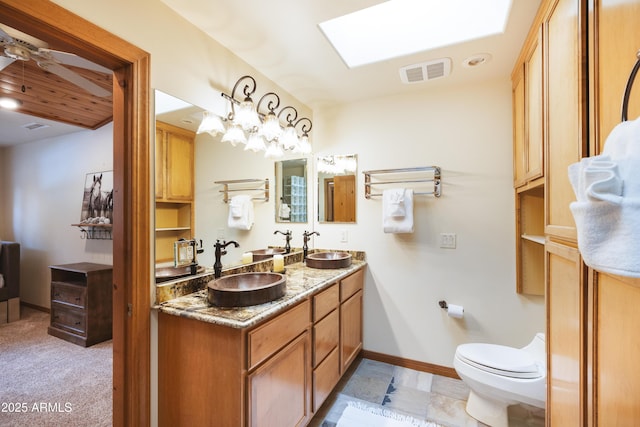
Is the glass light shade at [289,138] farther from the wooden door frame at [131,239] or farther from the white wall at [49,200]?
the white wall at [49,200]

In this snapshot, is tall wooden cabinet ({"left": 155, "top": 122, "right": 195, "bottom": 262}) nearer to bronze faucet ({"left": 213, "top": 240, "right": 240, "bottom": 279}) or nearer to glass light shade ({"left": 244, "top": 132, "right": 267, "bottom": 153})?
bronze faucet ({"left": 213, "top": 240, "right": 240, "bottom": 279})

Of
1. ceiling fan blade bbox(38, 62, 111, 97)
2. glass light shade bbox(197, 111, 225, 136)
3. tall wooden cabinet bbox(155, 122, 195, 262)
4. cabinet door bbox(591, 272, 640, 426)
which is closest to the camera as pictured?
cabinet door bbox(591, 272, 640, 426)

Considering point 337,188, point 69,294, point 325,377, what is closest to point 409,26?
point 337,188

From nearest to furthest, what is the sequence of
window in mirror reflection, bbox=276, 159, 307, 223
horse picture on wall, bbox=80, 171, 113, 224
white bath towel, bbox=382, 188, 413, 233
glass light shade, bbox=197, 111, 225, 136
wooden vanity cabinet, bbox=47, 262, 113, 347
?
glass light shade, bbox=197, 111, 225, 136 → white bath towel, bbox=382, 188, 413, 233 → window in mirror reflection, bbox=276, 159, 307, 223 → wooden vanity cabinet, bbox=47, 262, 113, 347 → horse picture on wall, bbox=80, 171, 113, 224

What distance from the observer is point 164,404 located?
1324 mm

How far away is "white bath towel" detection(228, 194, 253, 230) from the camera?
1947mm

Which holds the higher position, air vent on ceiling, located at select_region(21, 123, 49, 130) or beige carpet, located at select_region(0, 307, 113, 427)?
air vent on ceiling, located at select_region(21, 123, 49, 130)

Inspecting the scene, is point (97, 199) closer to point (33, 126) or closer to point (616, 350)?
point (33, 126)

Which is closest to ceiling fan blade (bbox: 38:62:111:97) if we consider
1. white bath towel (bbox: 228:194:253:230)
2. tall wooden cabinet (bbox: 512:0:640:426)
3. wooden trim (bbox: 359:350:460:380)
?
white bath towel (bbox: 228:194:253:230)

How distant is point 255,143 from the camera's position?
210 centimetres

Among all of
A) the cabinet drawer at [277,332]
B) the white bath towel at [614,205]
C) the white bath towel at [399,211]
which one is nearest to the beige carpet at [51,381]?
the cabinet drawer at [277,332]

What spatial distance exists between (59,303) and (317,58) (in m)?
3.55

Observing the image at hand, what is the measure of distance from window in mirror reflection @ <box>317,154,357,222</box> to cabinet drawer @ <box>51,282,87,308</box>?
8.20 feet

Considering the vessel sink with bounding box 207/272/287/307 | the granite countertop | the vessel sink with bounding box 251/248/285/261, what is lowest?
the granite countertop
